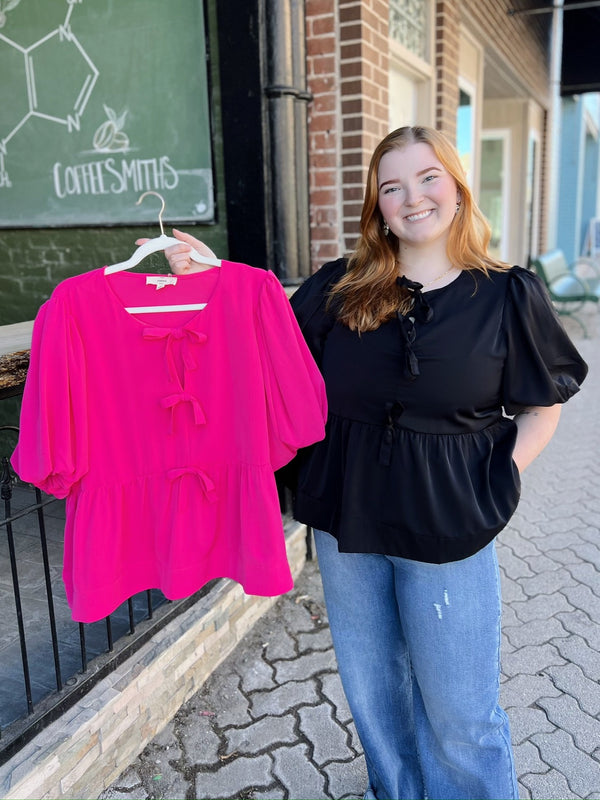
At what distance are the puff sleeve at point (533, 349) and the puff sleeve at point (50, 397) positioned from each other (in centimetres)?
107

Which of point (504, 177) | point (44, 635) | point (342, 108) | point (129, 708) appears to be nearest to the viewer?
point (129, 708)

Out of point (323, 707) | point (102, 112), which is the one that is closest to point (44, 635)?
point (323, 707)

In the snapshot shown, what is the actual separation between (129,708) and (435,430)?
1.47 metres

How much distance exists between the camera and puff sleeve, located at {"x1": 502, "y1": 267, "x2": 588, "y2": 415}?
1672 mm

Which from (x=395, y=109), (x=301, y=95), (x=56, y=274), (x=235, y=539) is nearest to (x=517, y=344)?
(x=235, y=539)

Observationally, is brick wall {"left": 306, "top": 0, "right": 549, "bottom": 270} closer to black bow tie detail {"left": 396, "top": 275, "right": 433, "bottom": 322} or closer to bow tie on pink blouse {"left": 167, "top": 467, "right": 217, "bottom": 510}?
black bow tie detail {"left": 396, "top": 275, "right": 433, "bottom": 322}

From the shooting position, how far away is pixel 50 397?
5.67ft

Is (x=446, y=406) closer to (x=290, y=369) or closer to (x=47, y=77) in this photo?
(x=290, y=369)

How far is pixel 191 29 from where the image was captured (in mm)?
3270

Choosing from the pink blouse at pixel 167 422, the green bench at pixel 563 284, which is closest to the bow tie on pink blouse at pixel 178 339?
the pink blouse at pixel 167 422

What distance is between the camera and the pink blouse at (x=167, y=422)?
68.6 inches

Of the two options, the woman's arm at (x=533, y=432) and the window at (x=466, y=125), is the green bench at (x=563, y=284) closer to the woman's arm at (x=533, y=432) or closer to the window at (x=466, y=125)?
the window at (x=466, y=125)

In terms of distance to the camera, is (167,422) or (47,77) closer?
(167,422)

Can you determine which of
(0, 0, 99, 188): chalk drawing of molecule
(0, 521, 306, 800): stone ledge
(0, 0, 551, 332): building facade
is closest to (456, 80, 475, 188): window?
(0, 0, 551, 332): building facade
